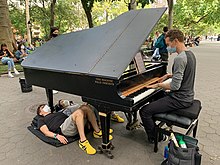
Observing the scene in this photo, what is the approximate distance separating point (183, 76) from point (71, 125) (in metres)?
1.66

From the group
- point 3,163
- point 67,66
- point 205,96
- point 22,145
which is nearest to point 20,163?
point 3,163

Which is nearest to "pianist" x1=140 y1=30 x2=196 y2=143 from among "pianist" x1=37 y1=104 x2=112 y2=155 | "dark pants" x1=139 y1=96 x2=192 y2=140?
"dark pants" x1=139 y1=96 x2=192 y2=140

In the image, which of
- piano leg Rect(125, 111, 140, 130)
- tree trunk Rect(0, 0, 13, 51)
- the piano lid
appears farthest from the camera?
tree trunk Rect(0, 0, 13, 51)

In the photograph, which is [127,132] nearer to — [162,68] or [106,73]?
[162,68]

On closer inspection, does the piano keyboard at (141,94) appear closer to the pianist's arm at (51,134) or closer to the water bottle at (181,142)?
the water bottle at (181,142)

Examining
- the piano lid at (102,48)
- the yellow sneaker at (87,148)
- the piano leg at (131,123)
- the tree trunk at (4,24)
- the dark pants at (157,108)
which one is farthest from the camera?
the tree trunk at (4,24)

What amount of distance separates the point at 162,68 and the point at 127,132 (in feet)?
4.07

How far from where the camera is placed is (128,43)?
2.07 metres

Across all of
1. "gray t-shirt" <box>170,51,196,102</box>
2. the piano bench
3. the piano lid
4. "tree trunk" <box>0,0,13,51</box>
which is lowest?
the piano bench

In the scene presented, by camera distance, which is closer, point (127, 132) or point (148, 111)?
point (148, 111)

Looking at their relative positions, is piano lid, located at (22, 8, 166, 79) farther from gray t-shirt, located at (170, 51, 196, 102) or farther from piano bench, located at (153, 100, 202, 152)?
piano bench, located at (153, 100, 202, 152)

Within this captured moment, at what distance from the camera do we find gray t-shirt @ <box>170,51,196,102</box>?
2082 millimetres

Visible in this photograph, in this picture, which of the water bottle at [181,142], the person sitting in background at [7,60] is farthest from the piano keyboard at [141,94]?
the person sitting in background at [7,60]

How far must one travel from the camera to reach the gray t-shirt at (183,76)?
208 centimetres
